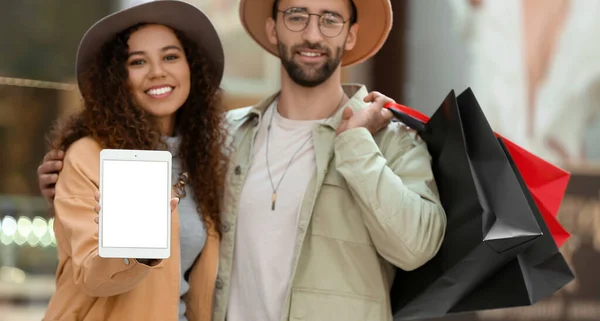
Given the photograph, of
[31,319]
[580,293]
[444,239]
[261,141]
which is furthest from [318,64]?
[580,293]

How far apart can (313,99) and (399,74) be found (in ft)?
6.41

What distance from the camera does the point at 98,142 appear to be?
124 inches

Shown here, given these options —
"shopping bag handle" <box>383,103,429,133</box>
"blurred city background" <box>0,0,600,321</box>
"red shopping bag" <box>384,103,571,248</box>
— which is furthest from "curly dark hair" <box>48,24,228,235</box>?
"blurred city background" <box>0,0,600,321</box>

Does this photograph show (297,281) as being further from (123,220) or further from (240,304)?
(123,220)

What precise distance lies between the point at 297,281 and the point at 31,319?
2.64m

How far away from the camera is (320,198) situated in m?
3.30

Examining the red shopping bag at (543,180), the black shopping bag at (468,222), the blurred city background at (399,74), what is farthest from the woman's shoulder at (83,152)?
the blurred city background at (399,74)

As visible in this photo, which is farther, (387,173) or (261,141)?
(261,141)

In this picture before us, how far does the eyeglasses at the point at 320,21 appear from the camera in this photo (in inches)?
136

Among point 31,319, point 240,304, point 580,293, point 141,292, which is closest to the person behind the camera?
point 141,292

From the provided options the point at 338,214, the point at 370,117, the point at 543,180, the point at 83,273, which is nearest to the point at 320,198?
the point at 338,214

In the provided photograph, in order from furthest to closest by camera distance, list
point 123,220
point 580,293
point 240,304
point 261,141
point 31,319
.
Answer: point 580,293 < point 31,319 < point 261,141 < point 240,304 < point 123,220

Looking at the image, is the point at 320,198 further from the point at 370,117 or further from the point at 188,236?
the point at 188,236

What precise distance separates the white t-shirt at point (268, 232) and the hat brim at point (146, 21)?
0.56 m
